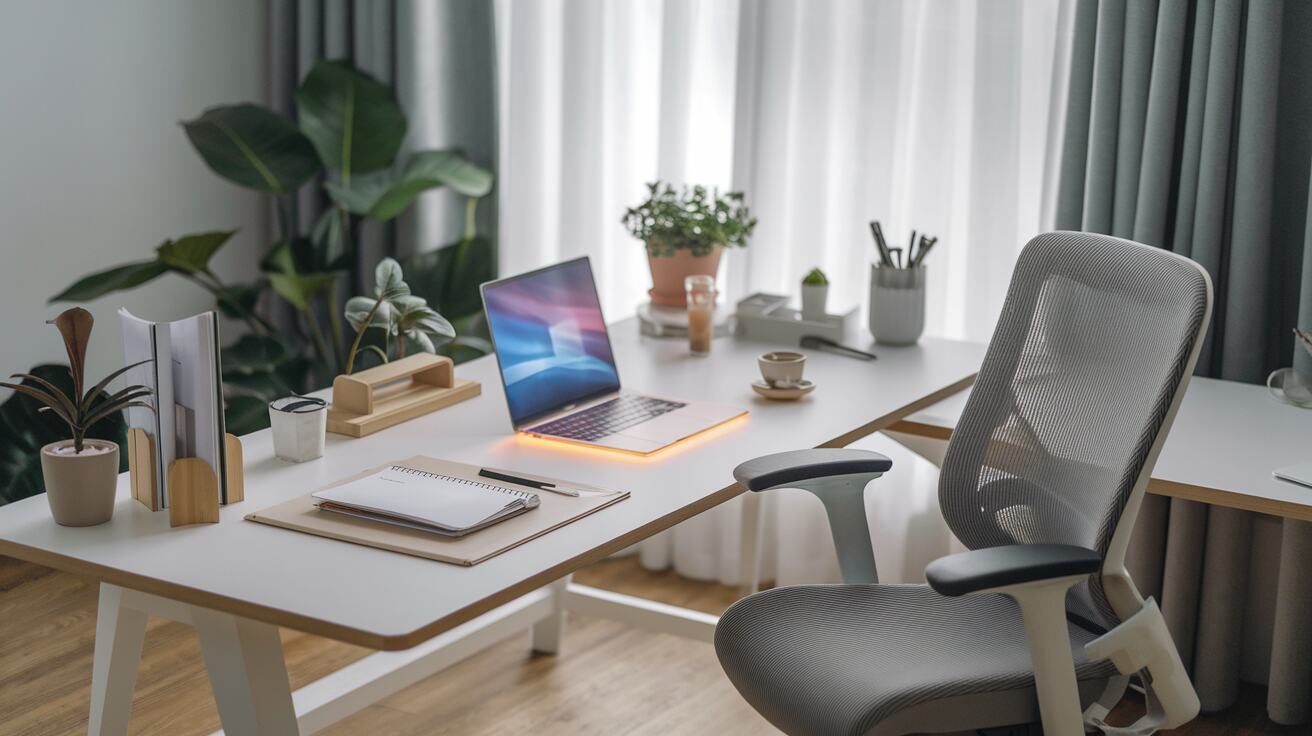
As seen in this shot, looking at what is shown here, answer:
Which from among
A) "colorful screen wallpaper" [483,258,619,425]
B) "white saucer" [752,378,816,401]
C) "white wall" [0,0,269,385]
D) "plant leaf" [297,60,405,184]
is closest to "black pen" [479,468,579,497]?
"colorful screen wallpaper" [483,258,619,425]

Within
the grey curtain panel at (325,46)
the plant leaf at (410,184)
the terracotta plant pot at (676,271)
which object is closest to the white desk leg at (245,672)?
the terracotta plant pot at (676,271)

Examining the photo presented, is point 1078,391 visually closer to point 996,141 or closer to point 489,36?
point 996,141

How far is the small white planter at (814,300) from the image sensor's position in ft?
9.31

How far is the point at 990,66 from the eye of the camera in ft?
9.87

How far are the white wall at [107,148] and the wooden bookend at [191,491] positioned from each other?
2026 millimetres

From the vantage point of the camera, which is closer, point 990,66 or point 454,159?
point 990,66

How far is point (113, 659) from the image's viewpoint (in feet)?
6.35

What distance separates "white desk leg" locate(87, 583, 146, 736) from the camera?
1929mm

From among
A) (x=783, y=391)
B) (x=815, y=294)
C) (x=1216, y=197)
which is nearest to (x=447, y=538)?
(x=783, y=391)

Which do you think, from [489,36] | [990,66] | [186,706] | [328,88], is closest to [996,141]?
[990,66]

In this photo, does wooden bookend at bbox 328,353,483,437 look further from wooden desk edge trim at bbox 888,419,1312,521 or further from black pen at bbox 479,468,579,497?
wooden desk edge trim at bbox 888,419,1312,521

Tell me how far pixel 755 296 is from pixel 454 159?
1103 millimetres

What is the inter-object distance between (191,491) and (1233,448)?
1.68 m

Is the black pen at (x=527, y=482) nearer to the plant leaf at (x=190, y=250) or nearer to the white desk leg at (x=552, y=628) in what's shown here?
the white desk leg at (x=552, y=628)
